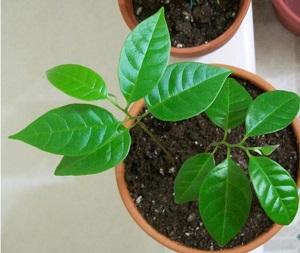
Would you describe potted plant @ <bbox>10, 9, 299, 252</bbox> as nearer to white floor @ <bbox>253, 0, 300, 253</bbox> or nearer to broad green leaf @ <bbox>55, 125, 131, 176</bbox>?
broad green leaf @ <bbox>55, 125, 131, 176</bbox>

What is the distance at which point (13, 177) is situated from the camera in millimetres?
1265

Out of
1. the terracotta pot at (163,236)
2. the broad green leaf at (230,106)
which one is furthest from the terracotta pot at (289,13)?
the broad green leaf at (230,106)

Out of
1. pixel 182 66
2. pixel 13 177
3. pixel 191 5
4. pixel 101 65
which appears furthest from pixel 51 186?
pixel 182 66

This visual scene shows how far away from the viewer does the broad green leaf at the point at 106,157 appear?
2.02 ft

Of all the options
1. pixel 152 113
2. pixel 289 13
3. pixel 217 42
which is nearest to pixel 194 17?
pixel 217 42

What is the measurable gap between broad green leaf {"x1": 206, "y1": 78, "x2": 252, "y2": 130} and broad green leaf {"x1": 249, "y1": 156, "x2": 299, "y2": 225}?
0.29ft

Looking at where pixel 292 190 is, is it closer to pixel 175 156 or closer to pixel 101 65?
pixel 175 156

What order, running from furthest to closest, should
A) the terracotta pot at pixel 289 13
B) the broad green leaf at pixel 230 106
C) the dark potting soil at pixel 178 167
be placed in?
the terracotta pot at pixel 289 13 → the dark potting soil at pixel 178 167 → the broad green leaf at pixel 230 106

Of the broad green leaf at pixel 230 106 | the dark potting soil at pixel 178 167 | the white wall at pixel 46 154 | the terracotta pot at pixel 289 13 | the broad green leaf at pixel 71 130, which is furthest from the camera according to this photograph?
the white wall at pixel 46 154

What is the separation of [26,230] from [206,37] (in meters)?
0.71

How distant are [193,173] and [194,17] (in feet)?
1.18

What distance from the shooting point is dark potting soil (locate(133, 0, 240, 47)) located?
0.92 m

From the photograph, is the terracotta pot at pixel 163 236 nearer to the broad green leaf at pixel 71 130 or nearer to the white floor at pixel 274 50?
the broad green leaf at pixel 71 130

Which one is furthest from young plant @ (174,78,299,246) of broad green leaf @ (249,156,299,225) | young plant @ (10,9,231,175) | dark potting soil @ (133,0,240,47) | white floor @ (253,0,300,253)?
white floor @ (253,0,300,253)
